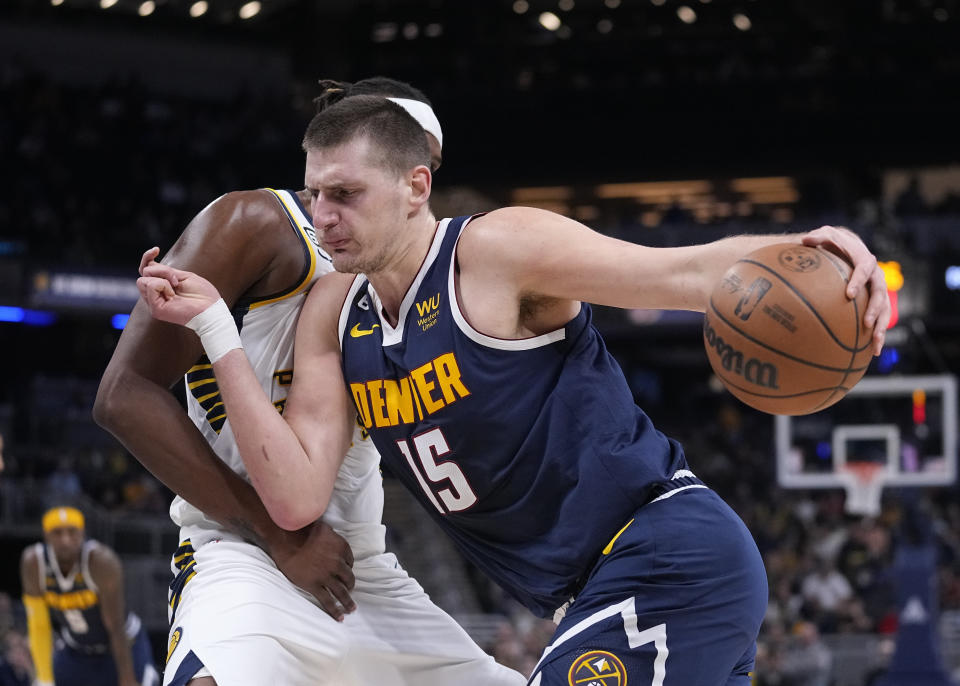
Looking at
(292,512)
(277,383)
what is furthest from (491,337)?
(277,383)

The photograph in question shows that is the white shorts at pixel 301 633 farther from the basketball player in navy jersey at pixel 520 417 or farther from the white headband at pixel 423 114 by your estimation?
the white headband at pixel 423 114

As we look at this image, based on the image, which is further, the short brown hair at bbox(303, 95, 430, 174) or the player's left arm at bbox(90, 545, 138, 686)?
the player's left arm at bbox(90, 545, 138, 686)

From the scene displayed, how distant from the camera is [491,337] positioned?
3.04 metres

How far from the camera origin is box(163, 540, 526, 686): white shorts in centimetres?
310

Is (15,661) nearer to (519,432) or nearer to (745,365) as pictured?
(519,432)

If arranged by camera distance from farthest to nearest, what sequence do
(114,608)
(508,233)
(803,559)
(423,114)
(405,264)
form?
(803,559)
(114,608)
(423,114)
(405,264)
(508,233)

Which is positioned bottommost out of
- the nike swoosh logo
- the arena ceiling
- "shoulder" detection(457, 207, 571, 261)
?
the nike swoosh logo

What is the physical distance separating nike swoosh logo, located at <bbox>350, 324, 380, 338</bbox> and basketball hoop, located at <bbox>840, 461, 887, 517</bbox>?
10.2 meters

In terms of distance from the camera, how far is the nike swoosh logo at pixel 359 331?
131 inches

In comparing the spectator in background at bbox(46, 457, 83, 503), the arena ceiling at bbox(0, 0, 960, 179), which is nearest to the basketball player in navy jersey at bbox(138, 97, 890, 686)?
the spectator in background at bbox(46, 457, 83, 503)

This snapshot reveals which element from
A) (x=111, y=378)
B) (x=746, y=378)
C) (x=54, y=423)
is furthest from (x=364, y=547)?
(x=54, y=423)

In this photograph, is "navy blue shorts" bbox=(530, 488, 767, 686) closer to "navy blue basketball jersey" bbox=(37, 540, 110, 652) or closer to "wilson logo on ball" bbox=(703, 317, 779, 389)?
"wilson logo on ball" bbox=(703, 317, 779, 389)

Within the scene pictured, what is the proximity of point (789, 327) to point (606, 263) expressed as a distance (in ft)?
1.55

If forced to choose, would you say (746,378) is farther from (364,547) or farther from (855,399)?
(855,399)
